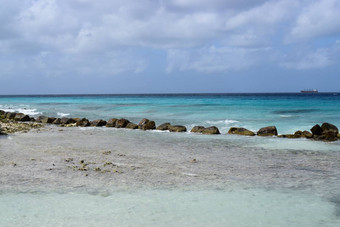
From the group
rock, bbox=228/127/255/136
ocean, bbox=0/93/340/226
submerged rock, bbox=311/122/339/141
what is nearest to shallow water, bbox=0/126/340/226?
ocean, bbox=0/93/340/226

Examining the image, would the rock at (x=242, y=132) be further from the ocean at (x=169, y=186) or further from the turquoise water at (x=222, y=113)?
the ocean at (x=169, y=186)

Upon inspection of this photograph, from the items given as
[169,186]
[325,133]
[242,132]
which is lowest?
[169,186]

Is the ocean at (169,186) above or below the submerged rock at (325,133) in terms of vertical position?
below

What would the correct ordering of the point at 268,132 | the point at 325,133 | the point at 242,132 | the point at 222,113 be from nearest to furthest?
the point at 325,133 → the point at 268,132 → the point at 242,132 → the point at 222,113

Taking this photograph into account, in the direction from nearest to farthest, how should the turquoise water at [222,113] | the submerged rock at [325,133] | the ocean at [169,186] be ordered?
the ocean at [169,186] < the submerged rock at [325,133] < the turquoise water at [222,113]

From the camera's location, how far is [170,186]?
23.3 feet

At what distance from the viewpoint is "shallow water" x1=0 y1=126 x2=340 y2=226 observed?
5.39 metres

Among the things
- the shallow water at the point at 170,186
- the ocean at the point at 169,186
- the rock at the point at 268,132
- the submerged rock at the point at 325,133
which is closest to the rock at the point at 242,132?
the rock at the point at 268,132

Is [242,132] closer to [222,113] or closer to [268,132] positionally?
A: [268,132]

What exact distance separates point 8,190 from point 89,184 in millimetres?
1550

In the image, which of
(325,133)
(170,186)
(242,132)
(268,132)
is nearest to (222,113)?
(242,132)

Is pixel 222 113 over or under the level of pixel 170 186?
over

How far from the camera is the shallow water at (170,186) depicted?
5.39 metres

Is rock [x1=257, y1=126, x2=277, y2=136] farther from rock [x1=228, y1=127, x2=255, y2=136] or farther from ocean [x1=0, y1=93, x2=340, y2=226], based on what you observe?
ocean [x1=0, y1=93, x2=340, y2=226]
